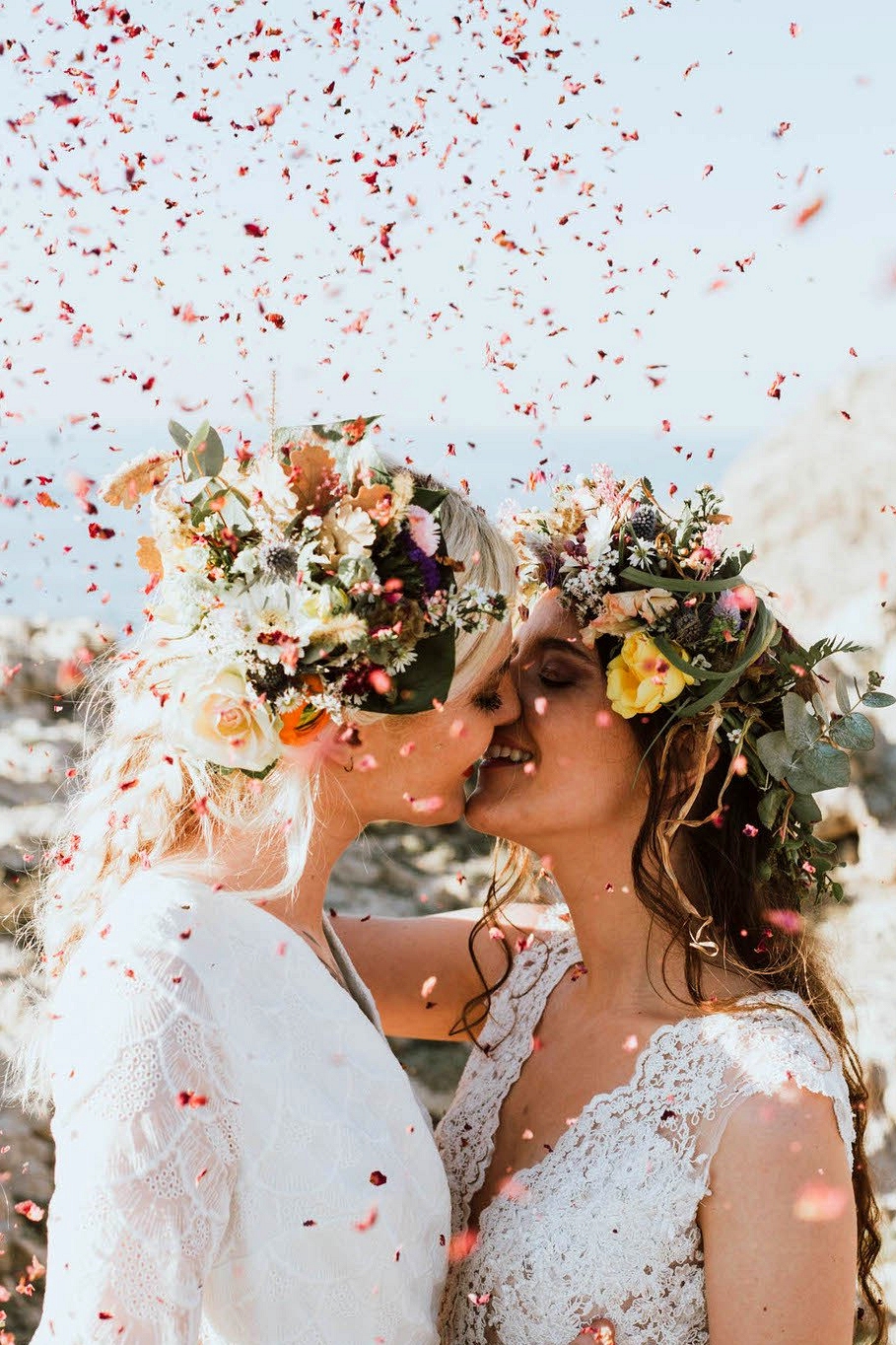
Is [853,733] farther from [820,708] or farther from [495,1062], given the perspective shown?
[495,1062]

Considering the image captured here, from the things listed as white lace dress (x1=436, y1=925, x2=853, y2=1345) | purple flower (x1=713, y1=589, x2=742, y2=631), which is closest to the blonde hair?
purple flower (x1=713, y1=589, x2=742, y2=631)

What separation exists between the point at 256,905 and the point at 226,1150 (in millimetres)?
531

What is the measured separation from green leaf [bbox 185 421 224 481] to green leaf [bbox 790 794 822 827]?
1.56 m

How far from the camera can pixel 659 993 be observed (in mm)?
2988

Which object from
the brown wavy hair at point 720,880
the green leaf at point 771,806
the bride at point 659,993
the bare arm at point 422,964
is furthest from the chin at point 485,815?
the bare arm at point 422,964

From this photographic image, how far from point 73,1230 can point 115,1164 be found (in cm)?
12

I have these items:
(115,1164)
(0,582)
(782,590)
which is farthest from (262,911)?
(782,590)

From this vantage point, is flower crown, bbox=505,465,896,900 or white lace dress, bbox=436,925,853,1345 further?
flower crown, bbox=505,465,896,900

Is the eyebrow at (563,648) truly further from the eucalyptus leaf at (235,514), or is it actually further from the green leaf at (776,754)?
the eucalyptus leaf at (235,514)

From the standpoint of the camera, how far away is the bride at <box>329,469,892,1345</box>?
2.48m

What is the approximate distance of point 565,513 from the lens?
10.2ft

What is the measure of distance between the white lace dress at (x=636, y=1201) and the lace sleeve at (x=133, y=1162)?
76cm

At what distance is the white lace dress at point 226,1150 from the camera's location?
2.01 metres

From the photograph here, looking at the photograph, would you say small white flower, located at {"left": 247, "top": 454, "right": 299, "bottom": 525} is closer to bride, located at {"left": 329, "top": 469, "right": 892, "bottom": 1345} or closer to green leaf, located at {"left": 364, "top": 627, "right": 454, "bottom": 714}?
green leaf, located at {"left": 364, "top": 627, "right": 454, "bottom": 714}
